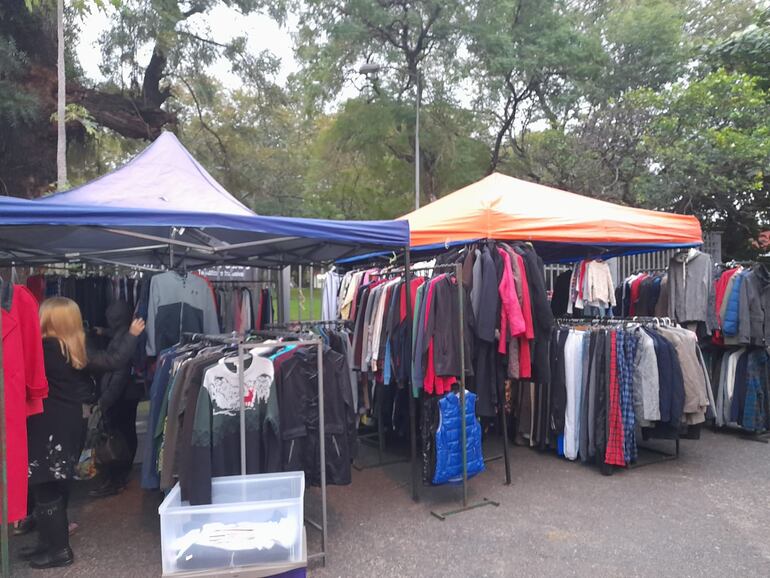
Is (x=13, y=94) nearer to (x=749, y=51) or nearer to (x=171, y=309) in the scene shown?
(x=171, y=309)

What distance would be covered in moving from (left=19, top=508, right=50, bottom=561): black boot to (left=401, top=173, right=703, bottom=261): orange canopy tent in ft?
12.0

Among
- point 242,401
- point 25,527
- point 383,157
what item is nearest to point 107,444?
point 25,527

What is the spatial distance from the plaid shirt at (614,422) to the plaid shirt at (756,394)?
2299 mm

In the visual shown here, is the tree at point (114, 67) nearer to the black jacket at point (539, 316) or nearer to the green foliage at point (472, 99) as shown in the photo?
the green foliage at point (472, 99)

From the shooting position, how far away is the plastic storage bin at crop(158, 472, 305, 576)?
268 centimetres

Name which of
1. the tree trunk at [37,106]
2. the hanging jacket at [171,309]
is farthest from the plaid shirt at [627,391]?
the tree trunk at [37,106]

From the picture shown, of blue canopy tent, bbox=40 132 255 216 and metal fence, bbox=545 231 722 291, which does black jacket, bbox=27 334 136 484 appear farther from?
metal fence, bbox=545 231 722 291

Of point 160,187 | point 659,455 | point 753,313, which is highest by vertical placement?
point 160,187

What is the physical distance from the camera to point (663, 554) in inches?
139

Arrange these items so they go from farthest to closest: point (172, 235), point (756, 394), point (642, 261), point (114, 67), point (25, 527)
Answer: point (114, 67), point (642, 261), point (756, 394), point (172, 235), point (25, 527)

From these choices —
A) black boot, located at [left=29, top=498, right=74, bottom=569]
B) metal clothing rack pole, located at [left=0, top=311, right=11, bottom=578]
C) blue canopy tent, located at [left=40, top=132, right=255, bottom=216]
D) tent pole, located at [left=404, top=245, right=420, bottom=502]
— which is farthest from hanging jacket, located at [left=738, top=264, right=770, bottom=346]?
metal clothing rack pole, located at [left=0, top=311, right=11, bottom=578]

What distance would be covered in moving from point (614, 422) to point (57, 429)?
179 inches

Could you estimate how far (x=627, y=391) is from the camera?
4.93 m

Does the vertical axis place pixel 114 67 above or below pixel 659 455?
above
